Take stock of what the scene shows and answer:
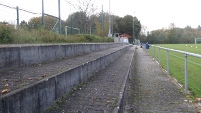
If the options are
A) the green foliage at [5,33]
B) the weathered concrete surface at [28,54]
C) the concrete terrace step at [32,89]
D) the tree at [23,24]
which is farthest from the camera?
the tree at [23,24]

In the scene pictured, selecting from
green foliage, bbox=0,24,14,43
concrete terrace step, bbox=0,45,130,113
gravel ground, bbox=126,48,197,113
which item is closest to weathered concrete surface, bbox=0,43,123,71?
concrete terrace step, bbox=0,45,130,113

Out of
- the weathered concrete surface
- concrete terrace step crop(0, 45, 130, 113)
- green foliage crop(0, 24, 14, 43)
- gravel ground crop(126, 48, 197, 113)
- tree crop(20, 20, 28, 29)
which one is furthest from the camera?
A: tree crop(20, 20, 28, 29)

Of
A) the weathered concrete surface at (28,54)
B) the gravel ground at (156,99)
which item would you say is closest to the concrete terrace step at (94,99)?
the gravel ground at (156,99)

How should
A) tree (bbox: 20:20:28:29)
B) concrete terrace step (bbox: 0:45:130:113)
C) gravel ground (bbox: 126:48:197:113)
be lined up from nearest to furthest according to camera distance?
concrete terrace step (bbox: 0:45:130:113)
gravel ground (bbox: 126:48:197:113)
tree (bbox: 20:20:28:29)

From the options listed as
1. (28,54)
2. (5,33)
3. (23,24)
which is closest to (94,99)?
(28,54)

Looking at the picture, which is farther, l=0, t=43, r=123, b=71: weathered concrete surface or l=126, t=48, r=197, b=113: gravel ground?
l=126, t=48, r=197, b=113: gravel ground

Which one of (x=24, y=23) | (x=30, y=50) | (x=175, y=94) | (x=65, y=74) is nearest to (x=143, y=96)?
(x=175, y=94)

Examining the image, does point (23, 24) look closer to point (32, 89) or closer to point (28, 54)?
point (28, 54)

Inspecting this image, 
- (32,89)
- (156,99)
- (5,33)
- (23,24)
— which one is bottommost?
(156,99)

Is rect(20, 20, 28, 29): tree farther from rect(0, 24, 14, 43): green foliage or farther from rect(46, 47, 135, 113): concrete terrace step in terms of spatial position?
rect(46, 47, 135, 113): concrete terrace step

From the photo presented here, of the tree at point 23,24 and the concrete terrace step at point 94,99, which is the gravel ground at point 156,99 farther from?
the tree at point 23,24

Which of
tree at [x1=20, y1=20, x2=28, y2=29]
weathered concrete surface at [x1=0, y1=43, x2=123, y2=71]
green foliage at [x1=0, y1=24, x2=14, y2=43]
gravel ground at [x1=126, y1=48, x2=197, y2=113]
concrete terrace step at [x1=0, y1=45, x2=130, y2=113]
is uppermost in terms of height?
tree at [x1=20, y1=20, x2=28, y2=29]

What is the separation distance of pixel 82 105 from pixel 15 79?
112 centimetres

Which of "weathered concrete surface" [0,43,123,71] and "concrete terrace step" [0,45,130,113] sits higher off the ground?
"weathered concrete surface" [0,43,123,71]
